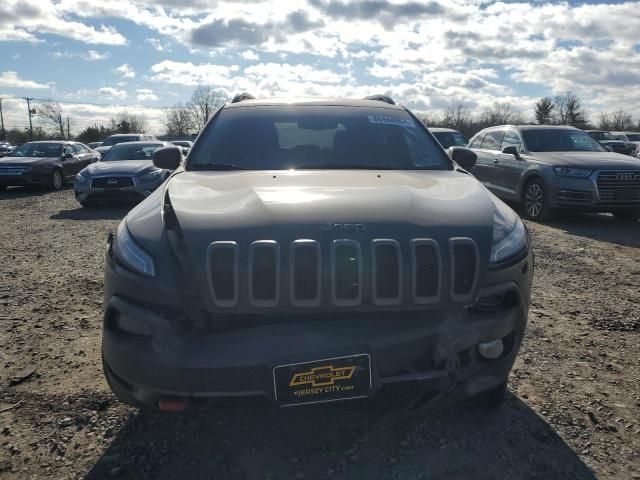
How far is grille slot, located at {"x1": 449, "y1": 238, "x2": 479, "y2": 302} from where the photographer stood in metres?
2.14

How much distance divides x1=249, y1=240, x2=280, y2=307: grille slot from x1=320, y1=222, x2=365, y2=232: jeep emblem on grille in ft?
0.74

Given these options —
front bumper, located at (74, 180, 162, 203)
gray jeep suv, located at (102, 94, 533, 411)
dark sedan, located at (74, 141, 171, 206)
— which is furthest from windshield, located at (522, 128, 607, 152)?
gray jeep suv, located at (102, 94, 533, 411)

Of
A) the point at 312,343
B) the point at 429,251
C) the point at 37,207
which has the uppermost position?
the point at 429,251

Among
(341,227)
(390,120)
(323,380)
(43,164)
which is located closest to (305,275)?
(341,227)

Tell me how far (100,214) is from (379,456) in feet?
30.4

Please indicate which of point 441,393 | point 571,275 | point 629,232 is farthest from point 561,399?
point 629,232

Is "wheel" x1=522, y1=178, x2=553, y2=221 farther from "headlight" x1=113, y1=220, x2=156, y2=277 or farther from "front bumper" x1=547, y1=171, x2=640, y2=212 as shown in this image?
"headlight" x1=113, y1=220, x2=156, y2=277

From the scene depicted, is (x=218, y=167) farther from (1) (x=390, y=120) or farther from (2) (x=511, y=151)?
(2) (x=511, y=151)

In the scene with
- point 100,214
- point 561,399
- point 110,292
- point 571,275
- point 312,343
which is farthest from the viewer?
point 100,214

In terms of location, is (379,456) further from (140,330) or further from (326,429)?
(140,330)

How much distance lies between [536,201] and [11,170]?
13.1 meters

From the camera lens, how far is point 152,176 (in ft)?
35.2

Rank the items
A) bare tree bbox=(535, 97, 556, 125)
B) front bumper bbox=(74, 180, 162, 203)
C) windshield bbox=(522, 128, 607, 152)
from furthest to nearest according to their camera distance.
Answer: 1. bare tree bbox=(535, 97, 556, 125)
2. front bumper bbox=(74, 180, 162, 203)
3. windshield bbox=(522, 128, 607, 152)

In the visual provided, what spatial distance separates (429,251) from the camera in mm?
2127
